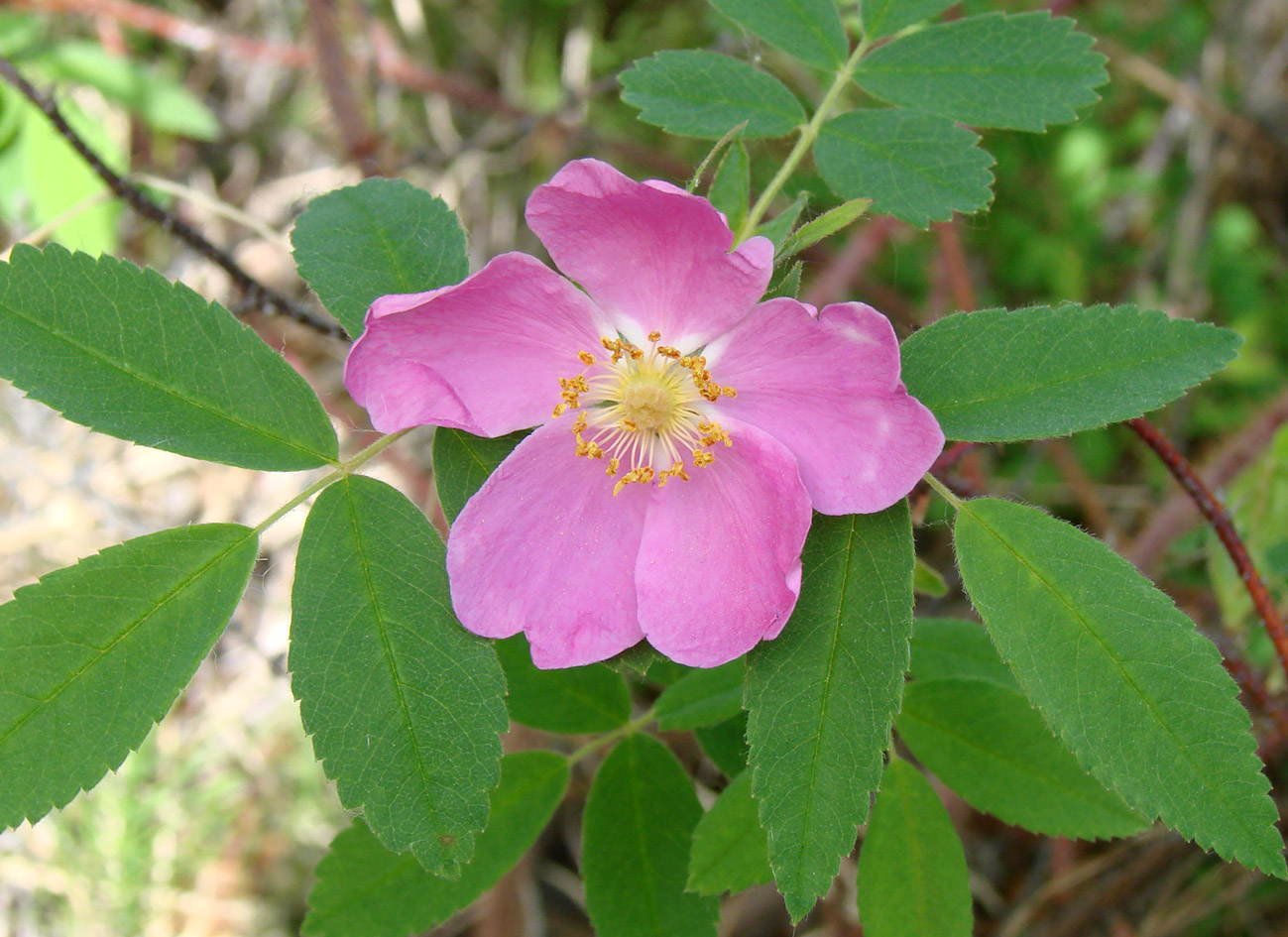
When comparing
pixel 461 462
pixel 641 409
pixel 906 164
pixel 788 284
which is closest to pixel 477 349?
pixel 461 462

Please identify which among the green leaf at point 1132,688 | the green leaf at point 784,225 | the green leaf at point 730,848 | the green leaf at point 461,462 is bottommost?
the green leaf at point 730,848

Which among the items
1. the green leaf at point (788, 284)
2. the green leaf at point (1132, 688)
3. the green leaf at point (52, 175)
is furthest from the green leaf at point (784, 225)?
the green leaf at point (52, 175)

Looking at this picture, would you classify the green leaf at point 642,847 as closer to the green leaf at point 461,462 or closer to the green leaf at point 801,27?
the green leaf at point 461,462

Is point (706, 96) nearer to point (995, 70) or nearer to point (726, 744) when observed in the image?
point (995, 70)

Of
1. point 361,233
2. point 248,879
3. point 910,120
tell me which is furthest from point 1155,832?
point 248,879

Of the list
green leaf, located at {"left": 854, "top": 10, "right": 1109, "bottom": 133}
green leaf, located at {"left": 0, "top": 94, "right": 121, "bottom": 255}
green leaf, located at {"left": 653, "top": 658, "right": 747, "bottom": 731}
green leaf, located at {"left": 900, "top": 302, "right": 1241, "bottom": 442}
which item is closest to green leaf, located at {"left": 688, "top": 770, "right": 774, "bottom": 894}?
green leaf, located at {"left": 653, "top": 658, "right": 747, "bottom": 731}

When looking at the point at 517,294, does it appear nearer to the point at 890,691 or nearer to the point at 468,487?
the point at 468,487
